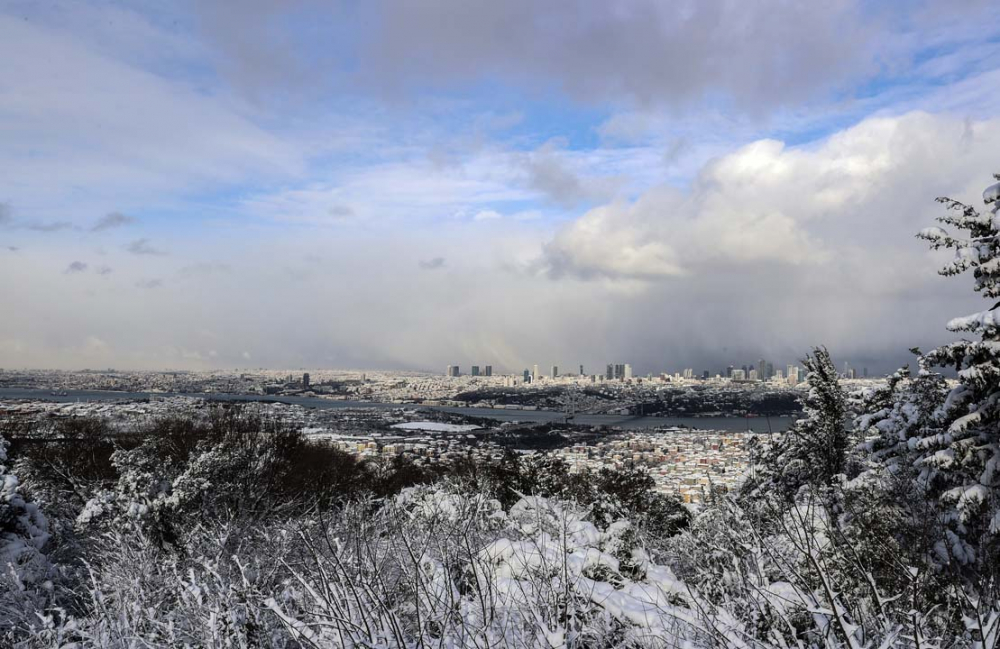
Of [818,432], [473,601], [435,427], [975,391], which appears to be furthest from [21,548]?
[435,427]

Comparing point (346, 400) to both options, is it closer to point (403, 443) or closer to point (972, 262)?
point (403, 443)

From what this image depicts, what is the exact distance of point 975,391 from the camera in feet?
37.6

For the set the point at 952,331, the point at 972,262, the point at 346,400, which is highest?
the point at 972,262

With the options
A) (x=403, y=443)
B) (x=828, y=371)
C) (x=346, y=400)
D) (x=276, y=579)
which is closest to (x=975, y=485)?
(x=828, y=371)

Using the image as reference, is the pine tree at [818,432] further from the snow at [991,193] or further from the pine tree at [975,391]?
the snow at [991,193]

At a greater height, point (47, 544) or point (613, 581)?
point (613, 581)

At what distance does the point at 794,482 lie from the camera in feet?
69.2

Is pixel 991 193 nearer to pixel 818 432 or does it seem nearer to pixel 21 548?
pixel 818 432

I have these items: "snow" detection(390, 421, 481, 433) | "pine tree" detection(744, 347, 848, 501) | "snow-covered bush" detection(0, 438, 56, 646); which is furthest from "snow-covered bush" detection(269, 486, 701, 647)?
"snow" detection(390, 421, 481, 433)

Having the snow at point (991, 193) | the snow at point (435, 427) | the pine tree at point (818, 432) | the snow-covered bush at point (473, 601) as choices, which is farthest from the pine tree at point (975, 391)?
the snow at point (435, 427)

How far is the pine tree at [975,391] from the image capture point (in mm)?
10781

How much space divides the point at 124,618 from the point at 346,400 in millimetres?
152501

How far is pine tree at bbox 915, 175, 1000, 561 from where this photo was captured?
10.8 meters

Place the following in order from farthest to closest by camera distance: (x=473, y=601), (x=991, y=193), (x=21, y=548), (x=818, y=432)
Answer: (x=818, y=432), (x=21, y=548), (x=991, y=193), (x=473, y=601)
